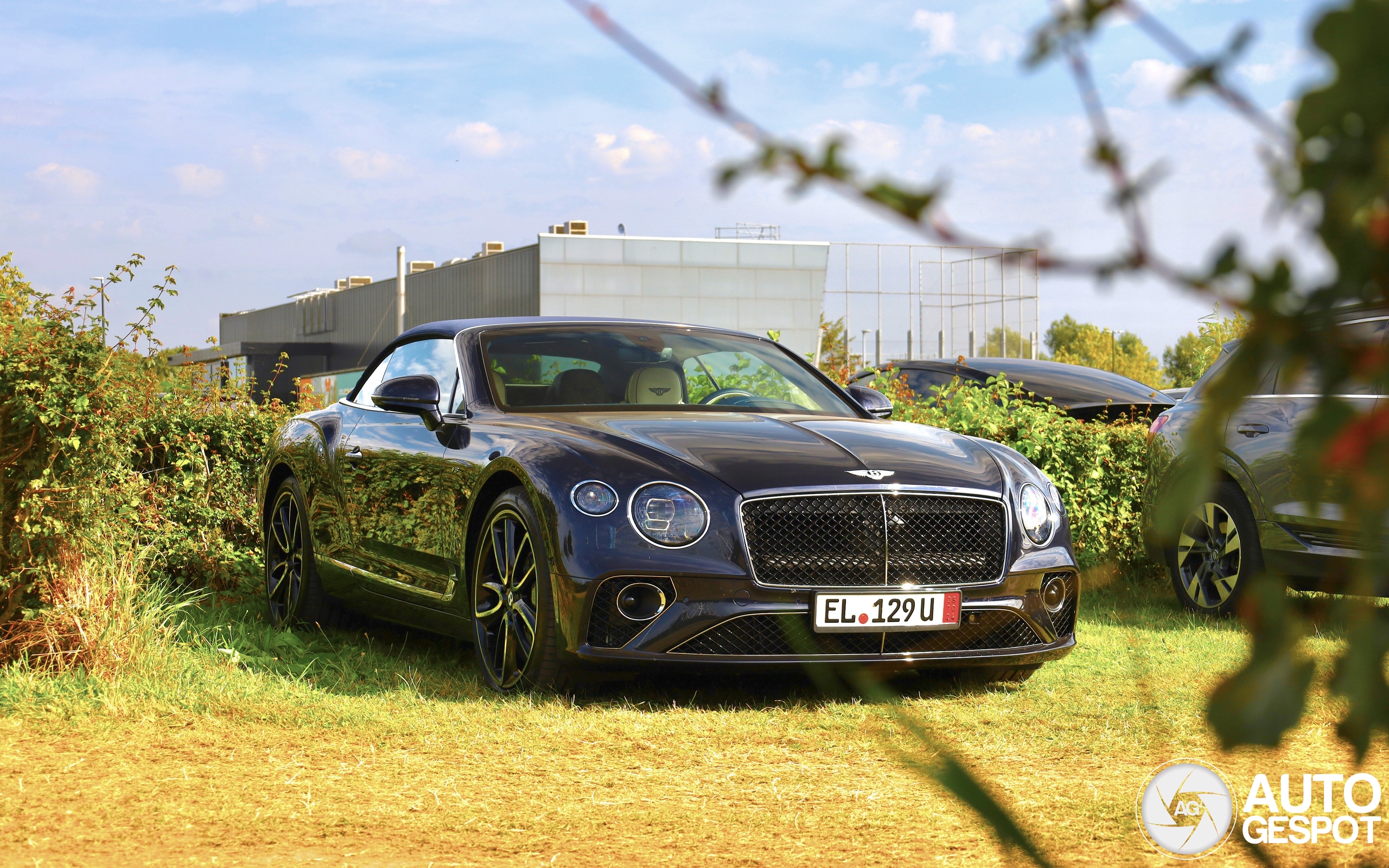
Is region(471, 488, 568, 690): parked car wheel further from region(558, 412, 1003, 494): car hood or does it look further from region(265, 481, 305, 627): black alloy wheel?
region(265, 481, 305, 627): black alloy wheel

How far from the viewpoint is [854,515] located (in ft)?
16.8

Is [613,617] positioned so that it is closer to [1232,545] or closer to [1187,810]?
[1187,810]

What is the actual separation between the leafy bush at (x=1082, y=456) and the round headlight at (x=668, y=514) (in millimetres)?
4346

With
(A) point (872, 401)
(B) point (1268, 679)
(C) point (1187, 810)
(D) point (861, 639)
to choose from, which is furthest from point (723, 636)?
(B) point (1268, 679)

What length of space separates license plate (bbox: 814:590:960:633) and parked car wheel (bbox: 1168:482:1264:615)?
254cm

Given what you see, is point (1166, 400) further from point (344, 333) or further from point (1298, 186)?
point (344, 333)

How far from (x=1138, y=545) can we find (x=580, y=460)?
17.6 feet

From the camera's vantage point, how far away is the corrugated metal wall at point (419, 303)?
53.7 m

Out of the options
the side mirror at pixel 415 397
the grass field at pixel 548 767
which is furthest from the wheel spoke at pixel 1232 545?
the side mirror at pixel 415 397

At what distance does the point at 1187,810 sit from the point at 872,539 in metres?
1.64

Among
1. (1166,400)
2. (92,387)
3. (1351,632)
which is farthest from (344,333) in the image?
(1351,632)

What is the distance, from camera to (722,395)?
21.5ft

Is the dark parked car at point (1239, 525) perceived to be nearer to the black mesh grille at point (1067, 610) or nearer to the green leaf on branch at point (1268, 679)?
the black mesh grille at point (1067, 610)

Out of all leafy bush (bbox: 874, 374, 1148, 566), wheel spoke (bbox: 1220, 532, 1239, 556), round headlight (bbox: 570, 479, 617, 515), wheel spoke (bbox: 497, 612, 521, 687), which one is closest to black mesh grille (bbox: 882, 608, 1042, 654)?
round headlight (bbox: 570, 479, 617, 515)
